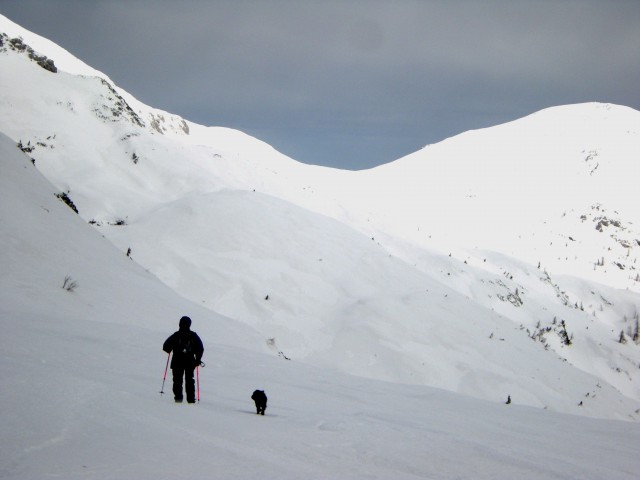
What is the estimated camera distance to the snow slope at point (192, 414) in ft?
14.9

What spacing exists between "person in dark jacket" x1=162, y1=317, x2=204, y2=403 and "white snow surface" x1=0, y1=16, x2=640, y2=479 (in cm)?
34

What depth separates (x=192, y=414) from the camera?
654cm

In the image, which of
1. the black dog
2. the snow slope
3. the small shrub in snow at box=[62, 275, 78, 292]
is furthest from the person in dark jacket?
the small shrub in snow at box=[62, 275, 78, 292]

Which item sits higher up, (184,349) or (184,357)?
(184,349)

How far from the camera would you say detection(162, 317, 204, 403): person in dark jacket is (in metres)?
7.41

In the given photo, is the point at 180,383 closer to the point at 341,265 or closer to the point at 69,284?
the point at 69,284

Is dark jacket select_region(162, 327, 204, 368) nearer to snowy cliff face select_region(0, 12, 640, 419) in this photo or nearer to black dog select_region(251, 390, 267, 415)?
black dog select_region(251, 390, 267, 415)

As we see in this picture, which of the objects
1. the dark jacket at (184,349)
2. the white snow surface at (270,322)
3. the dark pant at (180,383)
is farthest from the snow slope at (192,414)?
the dark jacket at (184,349)

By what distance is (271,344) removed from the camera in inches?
709

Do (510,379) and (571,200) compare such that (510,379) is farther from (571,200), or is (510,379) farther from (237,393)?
(571,200)

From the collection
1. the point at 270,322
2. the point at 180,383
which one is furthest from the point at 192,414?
the point at 270,322

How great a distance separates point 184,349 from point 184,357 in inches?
5.1

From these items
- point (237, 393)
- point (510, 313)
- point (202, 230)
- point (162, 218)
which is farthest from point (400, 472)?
point (510, 313)

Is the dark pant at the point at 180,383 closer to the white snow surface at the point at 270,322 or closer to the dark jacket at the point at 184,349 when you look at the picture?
the dark jacket at the point at 184,349
